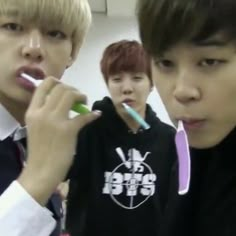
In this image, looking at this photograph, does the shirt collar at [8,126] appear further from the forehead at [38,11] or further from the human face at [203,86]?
the human face at [203,86]

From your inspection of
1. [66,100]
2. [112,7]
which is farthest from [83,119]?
[112,7]

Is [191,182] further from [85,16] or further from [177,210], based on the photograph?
[85,16]

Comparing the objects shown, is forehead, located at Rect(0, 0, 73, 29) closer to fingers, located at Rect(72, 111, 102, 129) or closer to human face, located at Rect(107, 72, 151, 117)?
fingers, located at Rect(72, 111, 102, 129)

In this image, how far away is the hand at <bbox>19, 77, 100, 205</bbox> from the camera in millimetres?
490

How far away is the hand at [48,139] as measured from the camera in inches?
19.3

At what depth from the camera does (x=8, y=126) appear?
25.3 inches

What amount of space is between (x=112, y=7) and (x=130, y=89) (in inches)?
64.8

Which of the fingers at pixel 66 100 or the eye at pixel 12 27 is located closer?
the fingers at pixel 66 100

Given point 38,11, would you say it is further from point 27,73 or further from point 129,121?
point 129,121

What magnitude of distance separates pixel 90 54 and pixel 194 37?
2.52 m

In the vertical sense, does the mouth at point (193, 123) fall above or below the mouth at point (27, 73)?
below

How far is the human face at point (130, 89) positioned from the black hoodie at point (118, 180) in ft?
0.20

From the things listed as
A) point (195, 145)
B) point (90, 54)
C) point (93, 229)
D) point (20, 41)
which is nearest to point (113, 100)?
point (93, 229)

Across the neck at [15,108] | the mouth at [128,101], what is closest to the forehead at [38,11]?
the neck at [15,108]
